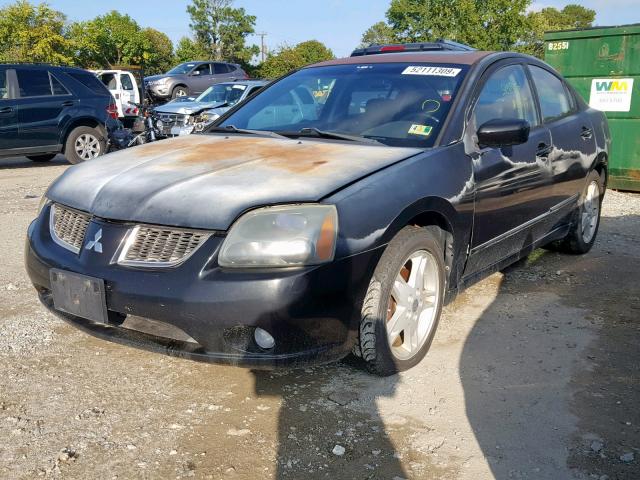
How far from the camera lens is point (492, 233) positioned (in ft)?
12.7

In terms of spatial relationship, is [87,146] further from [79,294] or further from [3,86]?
[79,294]

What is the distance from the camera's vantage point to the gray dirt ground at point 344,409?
254 centimetres

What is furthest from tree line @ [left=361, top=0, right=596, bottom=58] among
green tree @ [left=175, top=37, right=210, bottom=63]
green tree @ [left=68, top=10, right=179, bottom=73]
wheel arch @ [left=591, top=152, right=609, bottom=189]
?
wheel arch @ [left=591, top=152, right=609, bottom=189]

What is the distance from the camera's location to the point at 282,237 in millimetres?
2646

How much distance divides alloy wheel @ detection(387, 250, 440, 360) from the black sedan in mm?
10

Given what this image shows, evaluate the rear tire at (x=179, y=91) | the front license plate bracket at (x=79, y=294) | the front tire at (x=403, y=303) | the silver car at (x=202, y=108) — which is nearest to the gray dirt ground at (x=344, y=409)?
the front tire at (x=403, y=303)

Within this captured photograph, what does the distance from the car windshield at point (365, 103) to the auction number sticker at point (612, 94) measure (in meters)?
5.48

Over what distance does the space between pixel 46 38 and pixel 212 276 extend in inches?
1424

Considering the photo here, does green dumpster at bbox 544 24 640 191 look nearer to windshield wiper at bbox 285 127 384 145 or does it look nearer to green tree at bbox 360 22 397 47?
windshield wiper at bbox 285 127 384 145

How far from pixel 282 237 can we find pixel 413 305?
931 millimetres

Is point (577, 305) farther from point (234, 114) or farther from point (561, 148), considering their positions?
point (234, 114)

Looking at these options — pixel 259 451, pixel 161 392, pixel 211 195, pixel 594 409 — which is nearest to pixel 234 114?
pixel 211 195

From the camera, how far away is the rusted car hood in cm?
274

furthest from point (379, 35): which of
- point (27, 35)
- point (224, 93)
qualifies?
point (224, 93)
